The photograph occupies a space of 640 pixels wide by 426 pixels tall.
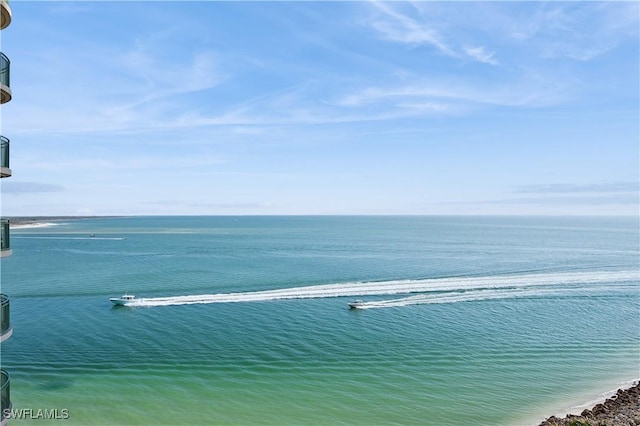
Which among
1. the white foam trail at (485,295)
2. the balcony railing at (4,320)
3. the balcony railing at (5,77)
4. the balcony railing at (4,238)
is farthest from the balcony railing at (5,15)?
the white foam trail at (485,295)

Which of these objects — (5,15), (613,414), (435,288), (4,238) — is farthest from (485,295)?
(5,15)

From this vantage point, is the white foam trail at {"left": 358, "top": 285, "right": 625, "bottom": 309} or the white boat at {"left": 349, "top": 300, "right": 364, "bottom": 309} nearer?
the white boat at {"left": 349, "top": 300, "right": 364, "bottom": 309}

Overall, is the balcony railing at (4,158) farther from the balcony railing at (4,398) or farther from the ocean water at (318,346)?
the ocean water at (318,346)

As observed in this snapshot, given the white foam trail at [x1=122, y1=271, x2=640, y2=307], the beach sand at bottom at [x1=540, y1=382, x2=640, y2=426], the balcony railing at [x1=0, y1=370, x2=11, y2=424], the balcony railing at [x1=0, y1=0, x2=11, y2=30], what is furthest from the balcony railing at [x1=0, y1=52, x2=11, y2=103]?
the white foam trail at [x1=122, y1=271, x2=640, y2=307]

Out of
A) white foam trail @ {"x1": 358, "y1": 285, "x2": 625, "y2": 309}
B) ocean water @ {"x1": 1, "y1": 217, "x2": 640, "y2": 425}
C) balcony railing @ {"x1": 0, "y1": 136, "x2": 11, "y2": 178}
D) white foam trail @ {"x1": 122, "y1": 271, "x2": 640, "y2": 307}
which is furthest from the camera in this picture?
white foam trail @ {"x1": 122, "y1": 271, "x2": 640, "y2": 307}

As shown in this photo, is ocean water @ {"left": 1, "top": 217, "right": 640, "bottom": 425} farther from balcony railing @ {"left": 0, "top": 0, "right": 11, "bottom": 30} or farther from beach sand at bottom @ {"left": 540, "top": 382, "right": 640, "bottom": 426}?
balcony railing @ {"left": 0, "top": 0, "right": 11, "bottom": 30}

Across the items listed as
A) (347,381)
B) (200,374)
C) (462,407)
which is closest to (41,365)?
(200,374)

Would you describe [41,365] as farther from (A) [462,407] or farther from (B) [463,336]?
(B) [463,336]
